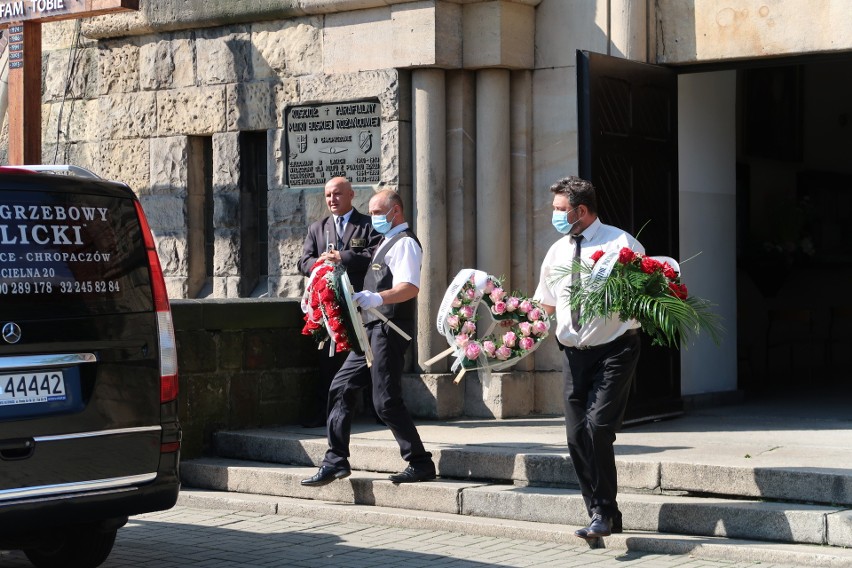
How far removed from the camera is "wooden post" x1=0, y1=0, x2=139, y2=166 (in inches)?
435

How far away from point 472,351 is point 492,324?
0.22 metres

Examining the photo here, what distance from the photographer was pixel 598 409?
7.04m

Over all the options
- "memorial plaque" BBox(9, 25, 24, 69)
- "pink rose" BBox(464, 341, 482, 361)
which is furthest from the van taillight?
"memorial plaque" BBox(9, 25, 24, 69)

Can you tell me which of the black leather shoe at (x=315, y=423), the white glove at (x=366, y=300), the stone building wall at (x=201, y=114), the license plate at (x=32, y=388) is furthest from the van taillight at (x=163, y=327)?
the stone building wall at (x=201, y=114)

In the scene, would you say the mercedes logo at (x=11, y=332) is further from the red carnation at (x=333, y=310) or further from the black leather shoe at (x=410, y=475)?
the black leather shoe at (x=410, y=475)

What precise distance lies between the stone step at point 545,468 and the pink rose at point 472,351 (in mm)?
645

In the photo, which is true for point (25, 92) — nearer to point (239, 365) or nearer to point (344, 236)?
point (239, 365)

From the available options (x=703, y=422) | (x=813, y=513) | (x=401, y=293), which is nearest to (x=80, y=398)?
(x=401, y=293)

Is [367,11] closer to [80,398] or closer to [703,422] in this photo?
[703,422]

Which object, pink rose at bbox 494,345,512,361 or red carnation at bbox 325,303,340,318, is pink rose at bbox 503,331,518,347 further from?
red carnation at bbox 325,303,340,318

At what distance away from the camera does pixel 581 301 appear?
7000 millimetres

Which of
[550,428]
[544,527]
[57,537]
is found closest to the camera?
[57,537]

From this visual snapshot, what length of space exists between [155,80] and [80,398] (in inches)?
250

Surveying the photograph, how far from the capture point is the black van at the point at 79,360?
5.94m
